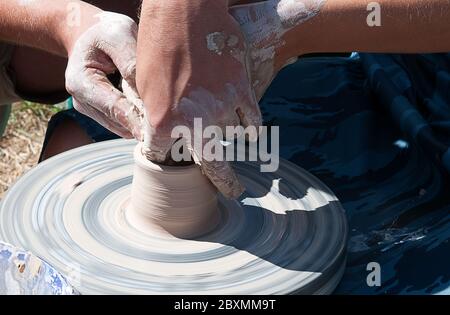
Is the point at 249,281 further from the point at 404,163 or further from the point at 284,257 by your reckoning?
the point at 404,163

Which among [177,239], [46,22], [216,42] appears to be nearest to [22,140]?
[46,22]

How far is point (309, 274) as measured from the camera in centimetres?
130

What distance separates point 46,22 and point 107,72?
247 mm

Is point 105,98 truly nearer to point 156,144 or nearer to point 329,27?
point 156,144

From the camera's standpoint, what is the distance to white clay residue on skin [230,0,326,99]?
139cm

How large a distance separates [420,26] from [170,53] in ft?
1.64

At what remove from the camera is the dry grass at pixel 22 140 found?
2598 mm

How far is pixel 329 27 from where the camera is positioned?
4.73ft

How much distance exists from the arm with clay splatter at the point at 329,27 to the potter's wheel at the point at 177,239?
0.23 m

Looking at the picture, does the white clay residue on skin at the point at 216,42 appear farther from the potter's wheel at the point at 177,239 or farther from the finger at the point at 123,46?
the potter's wheel at the point at 177,239

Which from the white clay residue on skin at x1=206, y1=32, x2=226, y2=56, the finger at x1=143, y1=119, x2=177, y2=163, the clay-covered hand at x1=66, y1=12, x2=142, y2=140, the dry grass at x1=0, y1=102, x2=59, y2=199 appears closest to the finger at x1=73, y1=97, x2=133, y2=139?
the clay-covered hand at x1=66, y1=12, x2=142, y2=140
